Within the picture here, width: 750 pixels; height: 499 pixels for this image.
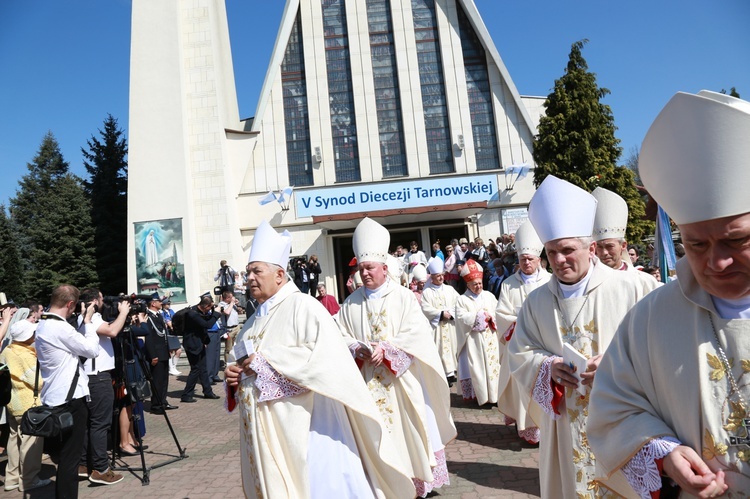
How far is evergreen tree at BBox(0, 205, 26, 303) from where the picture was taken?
33.8m

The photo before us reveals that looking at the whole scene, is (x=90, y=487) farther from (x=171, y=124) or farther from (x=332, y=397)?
(x=171, y=124)

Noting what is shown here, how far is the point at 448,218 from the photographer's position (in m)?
26.3

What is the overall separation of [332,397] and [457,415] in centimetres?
521

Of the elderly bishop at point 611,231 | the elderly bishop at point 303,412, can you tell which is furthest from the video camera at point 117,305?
the elderly bishop at point 611,231

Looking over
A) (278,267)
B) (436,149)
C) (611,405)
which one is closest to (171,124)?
(436,149)

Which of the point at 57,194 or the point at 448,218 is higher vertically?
the point at 57,194

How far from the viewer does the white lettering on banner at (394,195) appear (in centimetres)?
2544

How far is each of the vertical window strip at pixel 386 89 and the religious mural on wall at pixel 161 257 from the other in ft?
32.9

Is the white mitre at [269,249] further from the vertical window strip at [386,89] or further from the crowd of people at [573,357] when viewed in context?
the vertical window strip at [386,89]

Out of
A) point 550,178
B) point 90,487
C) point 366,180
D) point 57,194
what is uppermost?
point 57,194

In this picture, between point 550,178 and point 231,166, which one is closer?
point 550,178

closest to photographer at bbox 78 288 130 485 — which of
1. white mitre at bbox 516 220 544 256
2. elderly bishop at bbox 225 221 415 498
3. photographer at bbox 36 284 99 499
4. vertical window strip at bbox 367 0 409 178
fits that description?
photographer at bbox 36 284 99 499

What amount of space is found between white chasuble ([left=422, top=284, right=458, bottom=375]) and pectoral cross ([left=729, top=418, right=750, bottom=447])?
7457mm

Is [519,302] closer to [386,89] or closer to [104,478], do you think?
[104,478]
